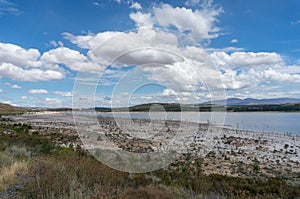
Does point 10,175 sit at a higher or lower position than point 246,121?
higher

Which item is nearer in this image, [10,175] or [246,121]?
[10,175]

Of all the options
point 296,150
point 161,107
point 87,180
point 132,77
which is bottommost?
point 296,150

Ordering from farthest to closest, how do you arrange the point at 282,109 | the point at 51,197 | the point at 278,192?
the point at 282,109, the point at 278,192, the point at 51,197

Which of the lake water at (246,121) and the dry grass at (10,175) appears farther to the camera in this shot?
the lake water at (246,121)

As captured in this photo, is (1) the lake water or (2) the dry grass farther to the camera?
(1) the lake water

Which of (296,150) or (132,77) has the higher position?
(132,77)

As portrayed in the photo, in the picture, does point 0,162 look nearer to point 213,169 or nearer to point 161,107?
point 161,107

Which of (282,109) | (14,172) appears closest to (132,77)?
(14,172)

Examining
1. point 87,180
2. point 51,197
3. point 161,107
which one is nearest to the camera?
point 51,197

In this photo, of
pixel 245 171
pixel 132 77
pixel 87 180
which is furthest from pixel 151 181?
pixel 245 171

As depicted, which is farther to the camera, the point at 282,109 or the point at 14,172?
the point at 282,109
